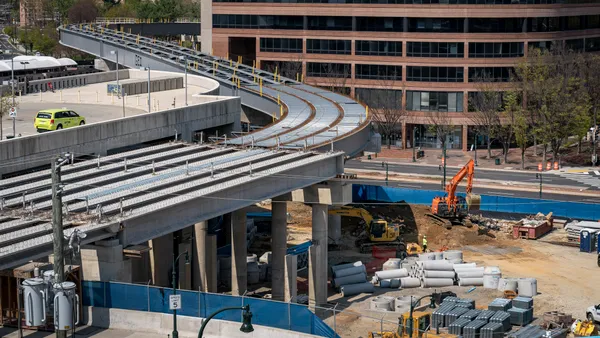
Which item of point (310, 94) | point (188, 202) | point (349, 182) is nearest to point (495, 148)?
point (310, 94)

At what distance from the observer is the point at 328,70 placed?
135125 millimetres

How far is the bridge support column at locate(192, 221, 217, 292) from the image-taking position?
6575 cm

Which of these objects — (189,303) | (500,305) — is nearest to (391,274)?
(500,305)

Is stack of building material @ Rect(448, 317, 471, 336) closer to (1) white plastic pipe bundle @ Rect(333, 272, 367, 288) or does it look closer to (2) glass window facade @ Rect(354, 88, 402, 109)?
(1) white plastic pipe bundle @ Rect(333, 272, 367, 288)

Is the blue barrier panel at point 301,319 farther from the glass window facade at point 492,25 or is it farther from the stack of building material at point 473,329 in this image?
the glass window facade at point 492,25

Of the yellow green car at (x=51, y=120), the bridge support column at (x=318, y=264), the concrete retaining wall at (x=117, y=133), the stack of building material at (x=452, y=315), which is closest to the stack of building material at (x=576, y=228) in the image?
the bridge support column at (x=318, y=264)

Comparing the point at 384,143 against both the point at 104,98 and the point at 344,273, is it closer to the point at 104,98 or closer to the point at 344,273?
the point at 104,98

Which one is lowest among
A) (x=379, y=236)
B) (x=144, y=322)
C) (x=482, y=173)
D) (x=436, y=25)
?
(x=482, y=173)

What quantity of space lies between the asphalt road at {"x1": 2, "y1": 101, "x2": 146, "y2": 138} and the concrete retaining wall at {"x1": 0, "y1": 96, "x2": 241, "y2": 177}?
554cm

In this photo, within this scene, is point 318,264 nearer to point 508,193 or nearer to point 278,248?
point 278,248

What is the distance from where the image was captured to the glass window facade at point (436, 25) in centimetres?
12625

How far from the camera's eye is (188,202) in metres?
58.5

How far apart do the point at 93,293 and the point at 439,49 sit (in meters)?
84.4

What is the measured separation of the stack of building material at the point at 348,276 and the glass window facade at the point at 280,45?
69.4 metres
